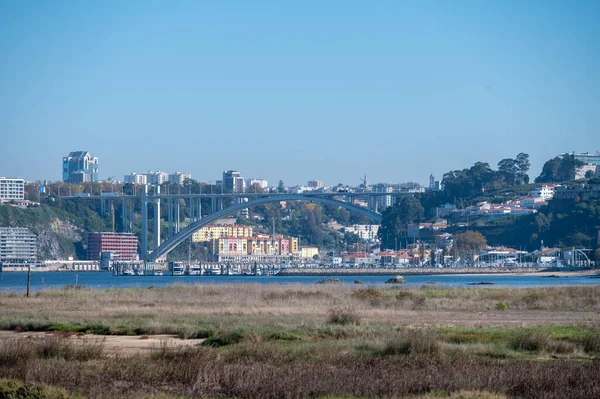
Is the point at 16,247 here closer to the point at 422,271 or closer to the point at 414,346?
the point at 422,271

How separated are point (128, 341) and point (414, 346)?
5.60 metres

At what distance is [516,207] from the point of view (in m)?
140

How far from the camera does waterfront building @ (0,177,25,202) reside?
163712 mm

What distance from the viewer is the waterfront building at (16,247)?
121 m

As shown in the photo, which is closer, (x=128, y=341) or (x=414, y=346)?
(x=414, y=346)

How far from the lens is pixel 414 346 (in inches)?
572

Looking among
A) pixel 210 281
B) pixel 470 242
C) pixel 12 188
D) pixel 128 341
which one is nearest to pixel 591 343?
pixel 128 341

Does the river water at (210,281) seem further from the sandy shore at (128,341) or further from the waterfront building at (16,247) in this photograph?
the sandy shore at (128,341)

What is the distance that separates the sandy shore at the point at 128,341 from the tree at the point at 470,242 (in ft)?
371

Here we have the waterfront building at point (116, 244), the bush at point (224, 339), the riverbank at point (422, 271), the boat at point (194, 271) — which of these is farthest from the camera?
the waterfront building at point (116, 244)

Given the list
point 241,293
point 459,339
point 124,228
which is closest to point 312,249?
point 124,228

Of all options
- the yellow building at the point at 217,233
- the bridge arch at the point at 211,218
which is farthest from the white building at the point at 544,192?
the yellow building at the point at 217,233

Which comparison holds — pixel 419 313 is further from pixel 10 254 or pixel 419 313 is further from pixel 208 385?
pixel 10 254

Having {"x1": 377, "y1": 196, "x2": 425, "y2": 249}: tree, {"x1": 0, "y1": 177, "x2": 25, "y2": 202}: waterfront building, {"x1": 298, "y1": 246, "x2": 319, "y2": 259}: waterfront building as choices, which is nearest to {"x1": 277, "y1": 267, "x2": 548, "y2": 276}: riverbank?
{"x1": 377, "y1": 196, "x2": 425, "y2": 249}: tree
